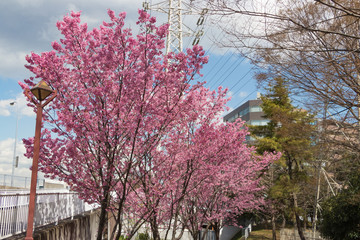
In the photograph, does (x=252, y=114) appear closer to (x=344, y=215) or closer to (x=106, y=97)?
(x=344, y=215)

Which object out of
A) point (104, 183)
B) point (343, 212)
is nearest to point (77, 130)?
point (104, 183)

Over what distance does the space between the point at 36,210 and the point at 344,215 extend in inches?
528

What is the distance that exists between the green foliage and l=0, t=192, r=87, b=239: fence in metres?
11.9

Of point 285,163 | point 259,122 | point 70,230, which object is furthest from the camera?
point 259,122

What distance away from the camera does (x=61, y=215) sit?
41.1 ft

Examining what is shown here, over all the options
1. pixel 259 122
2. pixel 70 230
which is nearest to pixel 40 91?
pixel 70 230

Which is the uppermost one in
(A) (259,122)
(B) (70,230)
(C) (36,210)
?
(A) (259,122)

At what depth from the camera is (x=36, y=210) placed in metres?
10.2

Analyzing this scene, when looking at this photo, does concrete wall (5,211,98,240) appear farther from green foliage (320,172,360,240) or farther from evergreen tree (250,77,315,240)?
evergreen tree (250,77,315,240)

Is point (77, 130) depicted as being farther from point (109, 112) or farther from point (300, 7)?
point (300, 7)

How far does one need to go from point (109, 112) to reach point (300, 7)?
4.74 meters

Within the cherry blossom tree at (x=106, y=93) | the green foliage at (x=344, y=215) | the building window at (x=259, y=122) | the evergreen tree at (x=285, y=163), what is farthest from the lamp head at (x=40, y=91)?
the building window at (x=259, y=122)

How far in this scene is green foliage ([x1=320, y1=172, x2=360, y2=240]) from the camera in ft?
51.8

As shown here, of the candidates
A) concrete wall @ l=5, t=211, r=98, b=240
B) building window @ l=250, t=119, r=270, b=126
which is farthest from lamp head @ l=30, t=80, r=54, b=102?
building window @ l=250, t=119, r=270, b=126
